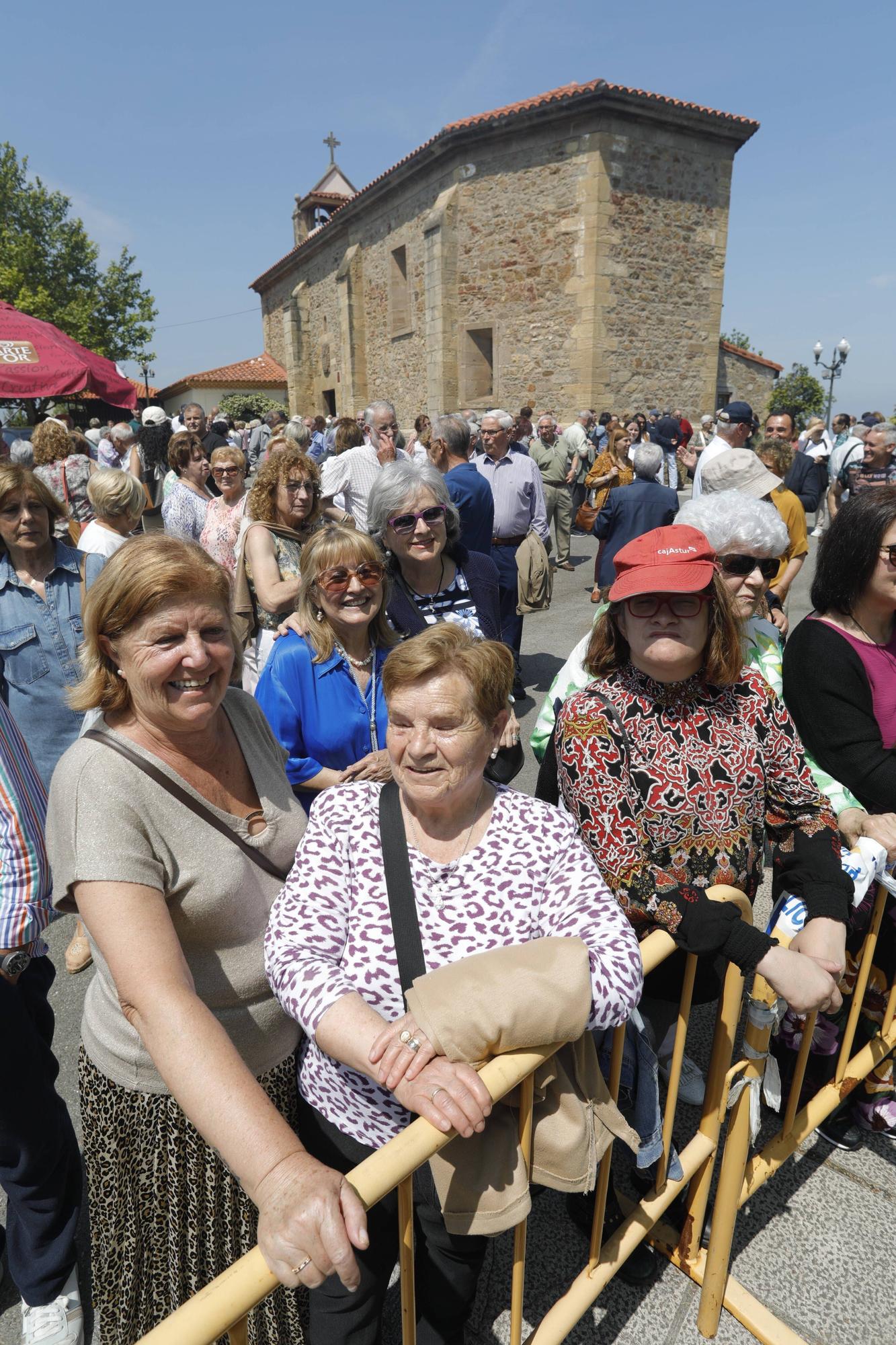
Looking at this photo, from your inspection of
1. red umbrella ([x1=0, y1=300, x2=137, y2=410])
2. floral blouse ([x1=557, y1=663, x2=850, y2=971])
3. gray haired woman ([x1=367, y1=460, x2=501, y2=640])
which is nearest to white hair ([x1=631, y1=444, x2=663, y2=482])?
gray haired woman ([x1=367, y1=460, x2=501, y2=640])

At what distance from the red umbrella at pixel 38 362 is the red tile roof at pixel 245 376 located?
1008 inches

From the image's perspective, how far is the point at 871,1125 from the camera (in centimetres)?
232

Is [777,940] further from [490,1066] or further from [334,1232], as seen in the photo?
[334,1232]

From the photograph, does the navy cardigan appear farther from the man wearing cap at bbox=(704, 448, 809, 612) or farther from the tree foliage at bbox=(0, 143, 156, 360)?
the tree foliage at bbox=(0, 143, 156, 360)

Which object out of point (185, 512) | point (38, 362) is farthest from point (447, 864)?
point (38, 362)

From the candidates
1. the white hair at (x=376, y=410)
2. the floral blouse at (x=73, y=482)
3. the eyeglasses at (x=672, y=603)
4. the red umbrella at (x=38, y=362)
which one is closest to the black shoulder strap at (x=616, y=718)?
the eyeglasses at (x=672, y=603)

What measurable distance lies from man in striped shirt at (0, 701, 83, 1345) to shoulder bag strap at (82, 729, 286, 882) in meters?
0.39

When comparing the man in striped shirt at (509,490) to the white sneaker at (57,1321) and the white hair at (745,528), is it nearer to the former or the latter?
the white hair at (745,528)

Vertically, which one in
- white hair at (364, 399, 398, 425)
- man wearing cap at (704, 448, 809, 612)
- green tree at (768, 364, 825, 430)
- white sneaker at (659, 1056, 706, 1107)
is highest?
green tree at (768, 364, 825, 430)

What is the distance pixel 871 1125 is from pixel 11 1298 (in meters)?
2.52

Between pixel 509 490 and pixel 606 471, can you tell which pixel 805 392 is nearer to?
pixel 606 471

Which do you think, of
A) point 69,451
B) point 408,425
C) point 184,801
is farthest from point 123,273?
point 184,801

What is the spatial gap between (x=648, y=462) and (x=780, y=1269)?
18.7 feet

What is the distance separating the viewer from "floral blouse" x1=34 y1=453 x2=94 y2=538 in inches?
263
